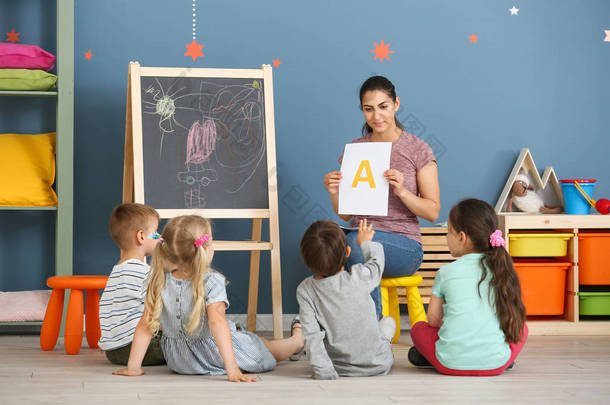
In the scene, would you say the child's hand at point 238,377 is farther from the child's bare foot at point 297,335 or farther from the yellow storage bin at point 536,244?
the yellow storage bin at point 536,244

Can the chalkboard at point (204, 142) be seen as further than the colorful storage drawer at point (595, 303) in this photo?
No

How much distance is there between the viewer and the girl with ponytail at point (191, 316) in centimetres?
232

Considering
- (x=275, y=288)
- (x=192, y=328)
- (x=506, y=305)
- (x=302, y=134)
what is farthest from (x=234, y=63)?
(x=506, y=305)

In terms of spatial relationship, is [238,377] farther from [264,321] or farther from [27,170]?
[27,170]

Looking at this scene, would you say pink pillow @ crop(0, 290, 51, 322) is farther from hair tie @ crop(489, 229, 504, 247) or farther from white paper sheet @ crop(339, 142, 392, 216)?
hair tie @ crop(489, 229, 504, 247)

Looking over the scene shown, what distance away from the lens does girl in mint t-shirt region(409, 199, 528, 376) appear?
91.3 inches

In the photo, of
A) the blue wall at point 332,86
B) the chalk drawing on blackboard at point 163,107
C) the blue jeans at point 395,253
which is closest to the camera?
the blue jeans at point 395,253

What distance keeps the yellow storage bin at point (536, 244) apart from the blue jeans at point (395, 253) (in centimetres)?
74

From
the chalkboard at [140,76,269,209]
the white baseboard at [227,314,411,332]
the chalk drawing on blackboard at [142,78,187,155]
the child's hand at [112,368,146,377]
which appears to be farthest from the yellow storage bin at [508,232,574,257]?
the child's hand at [112,368,146,377]


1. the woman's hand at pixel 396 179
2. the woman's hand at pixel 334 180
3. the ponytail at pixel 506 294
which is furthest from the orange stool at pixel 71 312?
the ponytail at pixel 506 294

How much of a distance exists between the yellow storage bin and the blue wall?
0.40 metres

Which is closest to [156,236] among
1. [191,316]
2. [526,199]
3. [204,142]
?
[191,316]

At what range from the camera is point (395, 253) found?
2891mm

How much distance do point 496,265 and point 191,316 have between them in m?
1.04
